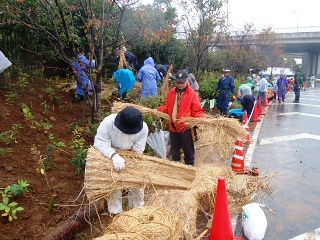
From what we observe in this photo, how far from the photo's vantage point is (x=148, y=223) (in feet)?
8.00

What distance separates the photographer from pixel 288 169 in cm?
599

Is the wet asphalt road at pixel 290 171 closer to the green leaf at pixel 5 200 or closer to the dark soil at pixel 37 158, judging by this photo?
the dark soil at pixel 37 158

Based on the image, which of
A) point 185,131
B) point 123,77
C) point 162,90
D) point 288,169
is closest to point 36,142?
point 185,131

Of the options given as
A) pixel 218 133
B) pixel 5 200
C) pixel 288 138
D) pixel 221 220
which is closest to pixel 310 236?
pixel 221 220

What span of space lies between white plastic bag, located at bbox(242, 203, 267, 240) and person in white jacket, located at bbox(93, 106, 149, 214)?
4.16 ft

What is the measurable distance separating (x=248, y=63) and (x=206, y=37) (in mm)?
10684

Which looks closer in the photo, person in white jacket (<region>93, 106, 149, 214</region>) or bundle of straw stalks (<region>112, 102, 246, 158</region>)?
person in white jacket (<region>93, 106, 149, 214</region>)

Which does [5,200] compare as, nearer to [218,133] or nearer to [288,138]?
[218,133]

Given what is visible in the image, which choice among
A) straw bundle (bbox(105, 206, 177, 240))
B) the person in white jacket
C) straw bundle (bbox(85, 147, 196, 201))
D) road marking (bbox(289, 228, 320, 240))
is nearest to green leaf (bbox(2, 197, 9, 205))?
straw bundle (bbox(85, 147, 196, 201))

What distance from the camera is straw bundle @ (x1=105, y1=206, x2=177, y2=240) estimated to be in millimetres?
2338

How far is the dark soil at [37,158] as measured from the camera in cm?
329

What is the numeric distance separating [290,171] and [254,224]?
2739 mm

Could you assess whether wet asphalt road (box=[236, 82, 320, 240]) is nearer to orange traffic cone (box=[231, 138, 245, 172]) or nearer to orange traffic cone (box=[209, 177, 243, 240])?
orange traffic cone (box=[231, 138, 245, 172])

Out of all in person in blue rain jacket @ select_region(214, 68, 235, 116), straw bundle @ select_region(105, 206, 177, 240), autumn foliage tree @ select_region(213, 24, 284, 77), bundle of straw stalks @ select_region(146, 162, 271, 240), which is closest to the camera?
straw bundle @ select_region(105, 206, 177, 240)
